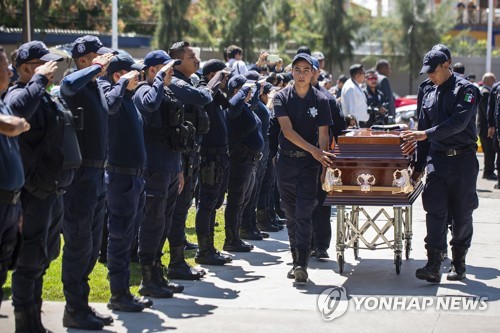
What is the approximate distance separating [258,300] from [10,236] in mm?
2881

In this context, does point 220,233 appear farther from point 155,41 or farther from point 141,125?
point 155,41

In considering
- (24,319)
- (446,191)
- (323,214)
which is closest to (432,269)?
(446,191)

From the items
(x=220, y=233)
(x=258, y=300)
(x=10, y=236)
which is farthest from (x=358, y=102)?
(x=10, y=236)

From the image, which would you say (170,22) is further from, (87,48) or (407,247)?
(87,48)

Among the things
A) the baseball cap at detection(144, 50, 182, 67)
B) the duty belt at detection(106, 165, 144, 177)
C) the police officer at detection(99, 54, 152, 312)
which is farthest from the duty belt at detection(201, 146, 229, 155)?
the duty belt at detection(106, 165, 144, 177)

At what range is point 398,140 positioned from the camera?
951 centimetres

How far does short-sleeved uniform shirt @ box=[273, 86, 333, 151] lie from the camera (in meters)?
9.65

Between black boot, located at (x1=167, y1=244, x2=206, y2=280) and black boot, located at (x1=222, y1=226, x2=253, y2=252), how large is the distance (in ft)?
6.07

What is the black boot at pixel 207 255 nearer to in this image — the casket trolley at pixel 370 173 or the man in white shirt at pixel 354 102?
the casket trolley at pixel 370 173

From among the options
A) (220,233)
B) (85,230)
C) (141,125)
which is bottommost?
(220,233)

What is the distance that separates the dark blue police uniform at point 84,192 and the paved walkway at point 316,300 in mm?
372

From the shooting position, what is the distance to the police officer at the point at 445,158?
955 centimetres

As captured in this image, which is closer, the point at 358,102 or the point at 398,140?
the point at 398,140

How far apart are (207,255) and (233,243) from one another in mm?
1013
